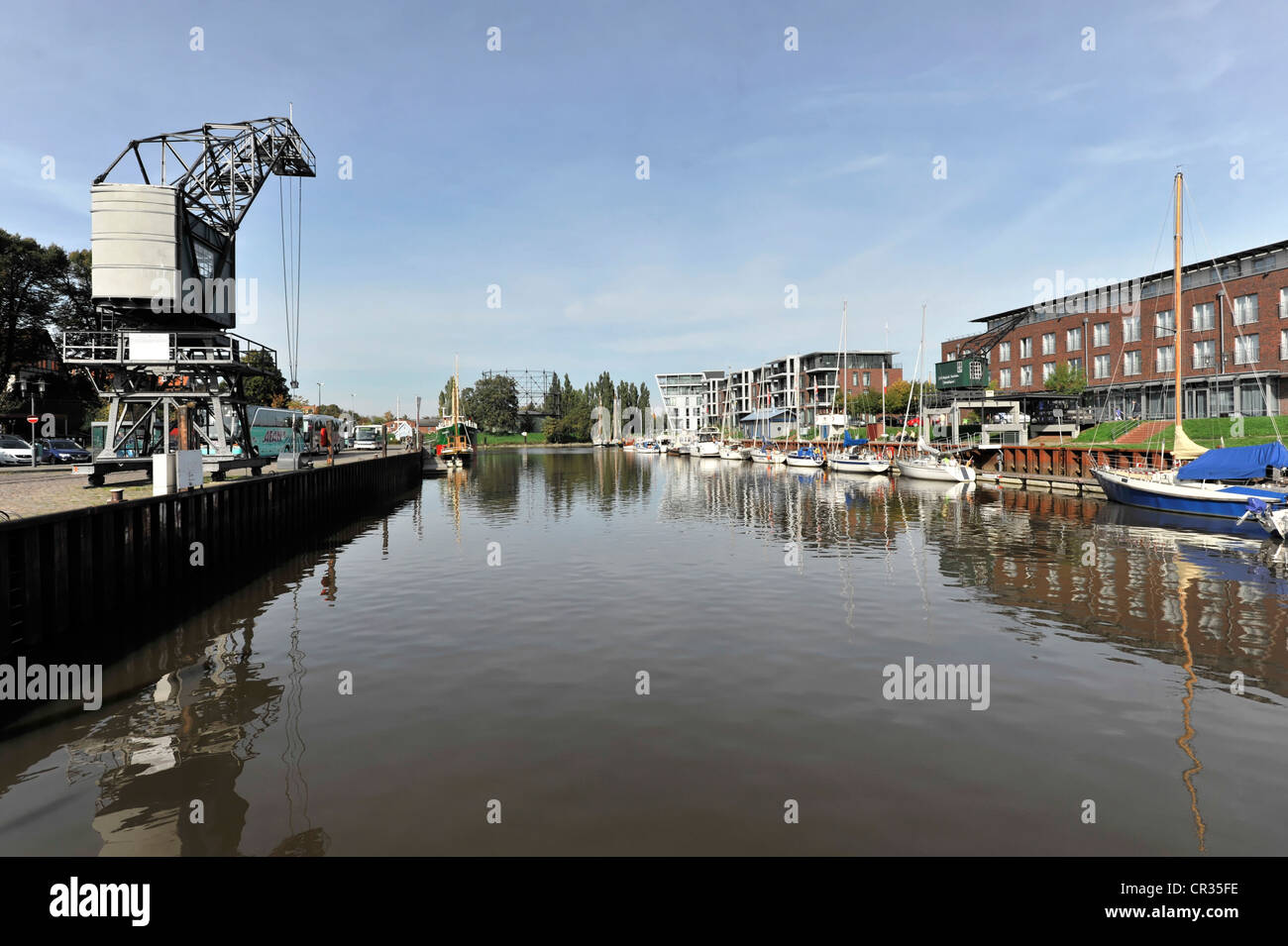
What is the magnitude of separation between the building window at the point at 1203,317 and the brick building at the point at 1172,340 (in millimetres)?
93

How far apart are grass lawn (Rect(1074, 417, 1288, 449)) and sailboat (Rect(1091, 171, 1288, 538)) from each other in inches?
607

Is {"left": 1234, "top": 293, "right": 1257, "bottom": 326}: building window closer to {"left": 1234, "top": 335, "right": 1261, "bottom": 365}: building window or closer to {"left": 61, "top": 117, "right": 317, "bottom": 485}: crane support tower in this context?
{"left": 1234, "top": 335, "right": 1261, "bottom": 365}: building window

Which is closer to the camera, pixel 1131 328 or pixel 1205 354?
pixel 1205 354

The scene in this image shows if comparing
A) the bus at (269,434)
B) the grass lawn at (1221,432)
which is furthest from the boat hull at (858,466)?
the bus at (269,434)

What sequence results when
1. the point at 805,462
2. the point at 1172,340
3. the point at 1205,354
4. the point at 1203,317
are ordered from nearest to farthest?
the point at 1205,354, the point at 1203,317, the point at 1172,340, the point at 805,462

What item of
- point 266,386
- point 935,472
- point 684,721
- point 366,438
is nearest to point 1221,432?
point 935,472

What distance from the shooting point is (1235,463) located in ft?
108

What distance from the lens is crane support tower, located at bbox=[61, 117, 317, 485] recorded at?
28.8m

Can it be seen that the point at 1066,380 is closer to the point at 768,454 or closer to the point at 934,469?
the point at 934,469

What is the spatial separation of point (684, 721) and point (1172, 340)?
8192 cm

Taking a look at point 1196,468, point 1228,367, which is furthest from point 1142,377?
point 1196,468

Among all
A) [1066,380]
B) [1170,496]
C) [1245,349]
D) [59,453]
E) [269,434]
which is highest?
[1245,349]

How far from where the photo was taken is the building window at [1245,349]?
6291cm

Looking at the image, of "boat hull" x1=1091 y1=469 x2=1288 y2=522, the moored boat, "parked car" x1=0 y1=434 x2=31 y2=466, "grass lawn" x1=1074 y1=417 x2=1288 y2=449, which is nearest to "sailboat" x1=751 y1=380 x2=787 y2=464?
the moored boat
